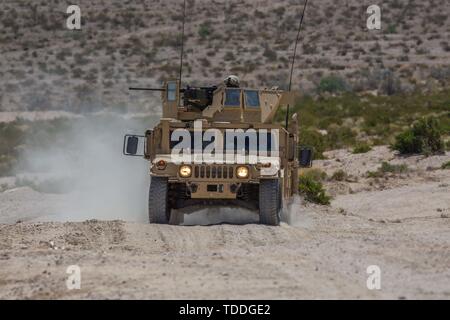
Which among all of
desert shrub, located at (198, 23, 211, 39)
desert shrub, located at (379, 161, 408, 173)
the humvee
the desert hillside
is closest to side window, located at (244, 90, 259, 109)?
the humvee

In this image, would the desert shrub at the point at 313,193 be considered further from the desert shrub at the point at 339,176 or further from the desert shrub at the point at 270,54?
the desert shrub at the point at 270,54

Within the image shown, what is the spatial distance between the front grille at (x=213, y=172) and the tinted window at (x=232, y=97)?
211 centimetres

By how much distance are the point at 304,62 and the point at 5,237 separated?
136 ft

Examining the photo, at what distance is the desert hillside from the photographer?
48.3 metres

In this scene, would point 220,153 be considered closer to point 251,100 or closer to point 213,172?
point 213,172

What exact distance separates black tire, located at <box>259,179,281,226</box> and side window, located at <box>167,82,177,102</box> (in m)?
2.60

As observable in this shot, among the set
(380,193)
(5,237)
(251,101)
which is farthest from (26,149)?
(5,237)

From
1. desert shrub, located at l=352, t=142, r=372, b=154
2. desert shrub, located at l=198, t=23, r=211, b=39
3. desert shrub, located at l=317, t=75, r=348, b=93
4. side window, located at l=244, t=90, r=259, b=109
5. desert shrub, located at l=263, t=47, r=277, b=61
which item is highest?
desert shrub, located at l=198, t=23, r=211, b=39

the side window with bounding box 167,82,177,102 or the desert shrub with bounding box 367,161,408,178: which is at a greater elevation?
the side window with bounding box 167,82,177,102

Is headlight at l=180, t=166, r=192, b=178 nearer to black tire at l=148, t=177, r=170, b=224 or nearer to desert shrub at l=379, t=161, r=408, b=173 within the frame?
black tire at l=148, t=177, r=170, b=224

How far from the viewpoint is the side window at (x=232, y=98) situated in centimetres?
1638

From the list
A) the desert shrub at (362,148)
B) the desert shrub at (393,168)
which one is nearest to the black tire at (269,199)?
the desert shrub at (393,168)

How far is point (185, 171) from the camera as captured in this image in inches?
570
